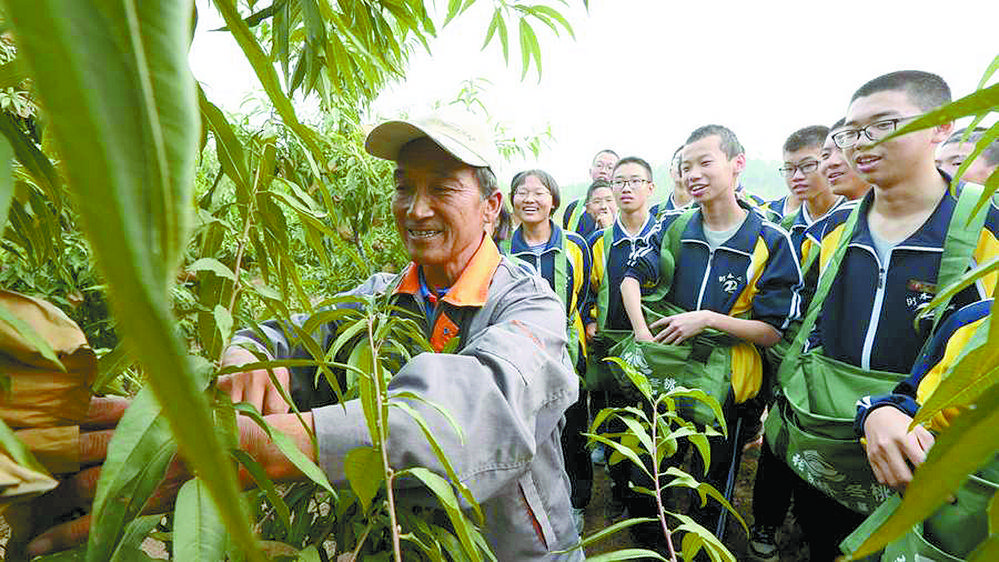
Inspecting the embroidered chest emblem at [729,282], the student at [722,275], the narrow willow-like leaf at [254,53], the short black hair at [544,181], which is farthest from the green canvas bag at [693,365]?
the narrow willow-like leaf at [254,53]

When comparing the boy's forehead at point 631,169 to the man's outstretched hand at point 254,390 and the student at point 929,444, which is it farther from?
the man's outstretched hand at point 254,390

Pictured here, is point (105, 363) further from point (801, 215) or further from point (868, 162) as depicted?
point (801, 215)

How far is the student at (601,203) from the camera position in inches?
129

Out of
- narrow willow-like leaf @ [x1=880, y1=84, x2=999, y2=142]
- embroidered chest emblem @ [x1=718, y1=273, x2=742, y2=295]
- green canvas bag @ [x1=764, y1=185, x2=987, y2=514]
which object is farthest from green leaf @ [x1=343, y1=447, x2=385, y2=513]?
embroidered chest emblem @ [x1=718, y1=273, x2=742, y2=295]

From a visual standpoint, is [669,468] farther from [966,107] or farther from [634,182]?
[634,182]

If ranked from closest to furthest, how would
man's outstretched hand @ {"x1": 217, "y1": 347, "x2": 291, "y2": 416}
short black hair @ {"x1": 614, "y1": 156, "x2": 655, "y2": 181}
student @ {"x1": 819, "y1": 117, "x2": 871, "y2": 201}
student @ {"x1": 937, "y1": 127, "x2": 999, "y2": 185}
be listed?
man's outstretched hand @ {"x1": 217, "y1": 347, "x2": 291, "y2": 416}, student @ {"x1": 937, "y1": 127, "x2": 999, "y2": 185}, student @ {"x1": 819, "y1": 117, "x2": 871, "y2": 201}, short black hair @ {"x1": 614, "y1": 156, "x2": 655, "y2": 181}

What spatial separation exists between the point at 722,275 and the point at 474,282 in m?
1.13

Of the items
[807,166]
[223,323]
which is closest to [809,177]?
[807,166]

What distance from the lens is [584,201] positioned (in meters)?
3.56

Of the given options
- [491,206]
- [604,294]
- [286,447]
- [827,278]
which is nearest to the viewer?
[286,447]

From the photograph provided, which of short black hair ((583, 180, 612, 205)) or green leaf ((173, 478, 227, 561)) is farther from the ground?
short black hair ((583, 180, 612, 205))

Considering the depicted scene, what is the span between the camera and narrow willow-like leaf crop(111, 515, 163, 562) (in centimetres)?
34

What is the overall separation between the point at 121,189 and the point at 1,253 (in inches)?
54.4

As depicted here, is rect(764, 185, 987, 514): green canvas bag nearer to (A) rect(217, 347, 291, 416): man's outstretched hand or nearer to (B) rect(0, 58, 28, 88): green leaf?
(A) rect(217, 347, 291, 416): man's outstretched hand
